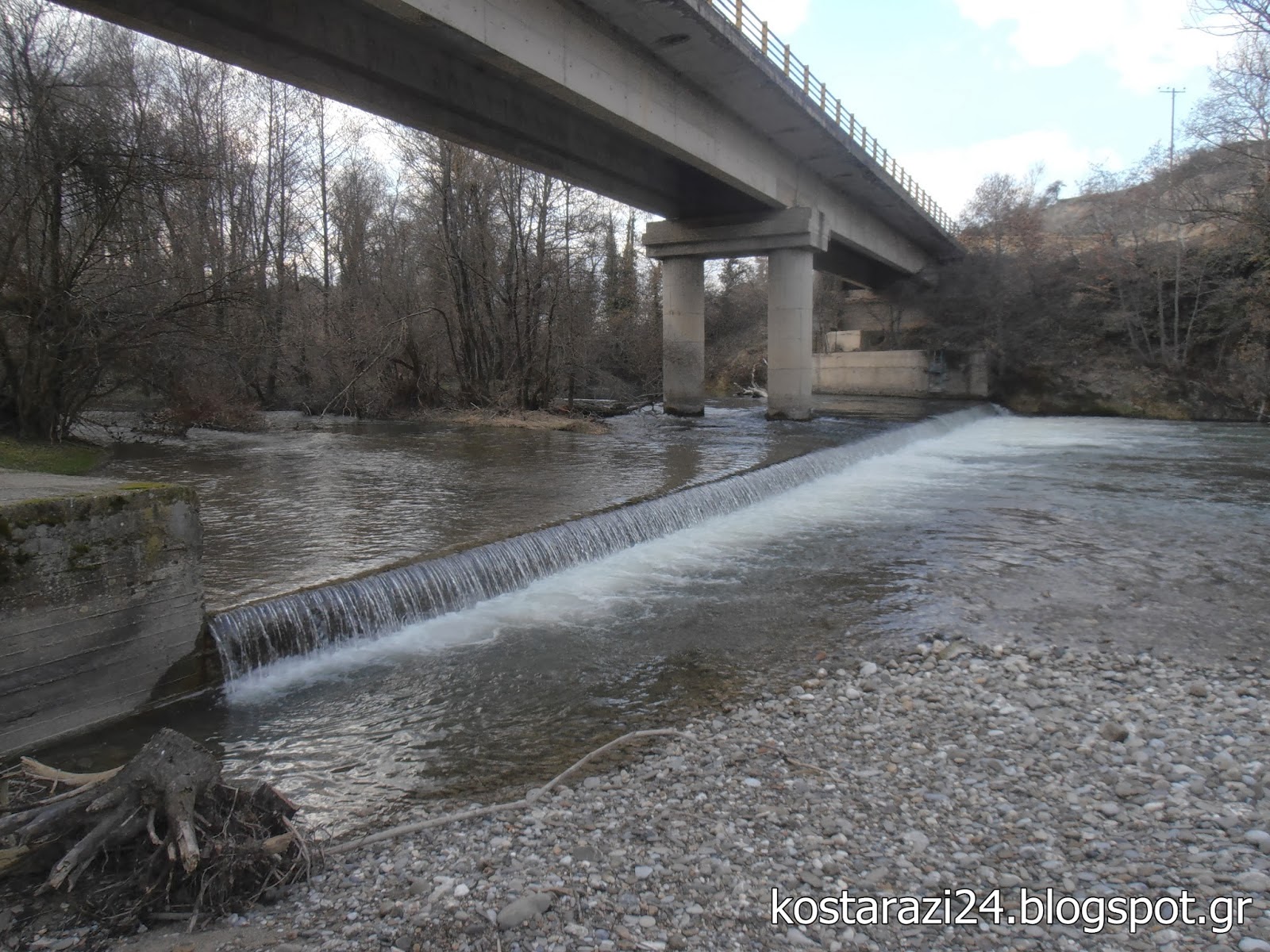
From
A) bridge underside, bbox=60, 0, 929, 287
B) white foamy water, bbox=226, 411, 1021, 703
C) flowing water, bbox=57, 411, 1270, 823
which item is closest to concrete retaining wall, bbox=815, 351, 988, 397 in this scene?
bridge underside, bbox=60, 0, 929, 287

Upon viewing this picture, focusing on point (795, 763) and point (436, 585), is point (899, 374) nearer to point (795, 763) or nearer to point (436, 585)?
point (436, 585)

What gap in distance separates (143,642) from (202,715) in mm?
555

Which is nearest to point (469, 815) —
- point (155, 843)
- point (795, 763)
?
point (155, 843)

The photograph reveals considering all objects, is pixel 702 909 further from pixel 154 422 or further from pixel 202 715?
pixel 154 422

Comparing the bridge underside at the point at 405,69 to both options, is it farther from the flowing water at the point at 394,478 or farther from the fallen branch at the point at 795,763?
the fallen branch at the point at 795,763

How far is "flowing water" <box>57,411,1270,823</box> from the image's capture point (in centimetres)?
473

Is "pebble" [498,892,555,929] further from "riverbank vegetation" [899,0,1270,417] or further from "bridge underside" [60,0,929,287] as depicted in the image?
"riverbank vegetation" [899,0,1270,417]

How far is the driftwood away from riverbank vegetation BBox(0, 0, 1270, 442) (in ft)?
33.2

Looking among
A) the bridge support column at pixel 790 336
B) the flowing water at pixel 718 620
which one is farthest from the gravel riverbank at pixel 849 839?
the bridge support column at pixel 790 336

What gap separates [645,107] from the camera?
16.3 metres

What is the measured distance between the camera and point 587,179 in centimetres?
2003

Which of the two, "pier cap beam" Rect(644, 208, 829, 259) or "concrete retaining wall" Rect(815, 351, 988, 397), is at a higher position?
"pier cap beam" Rect(644, 208, 829, 259)

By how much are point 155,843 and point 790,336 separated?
77.8 ft

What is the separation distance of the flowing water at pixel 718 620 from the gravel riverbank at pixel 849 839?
610 mm
